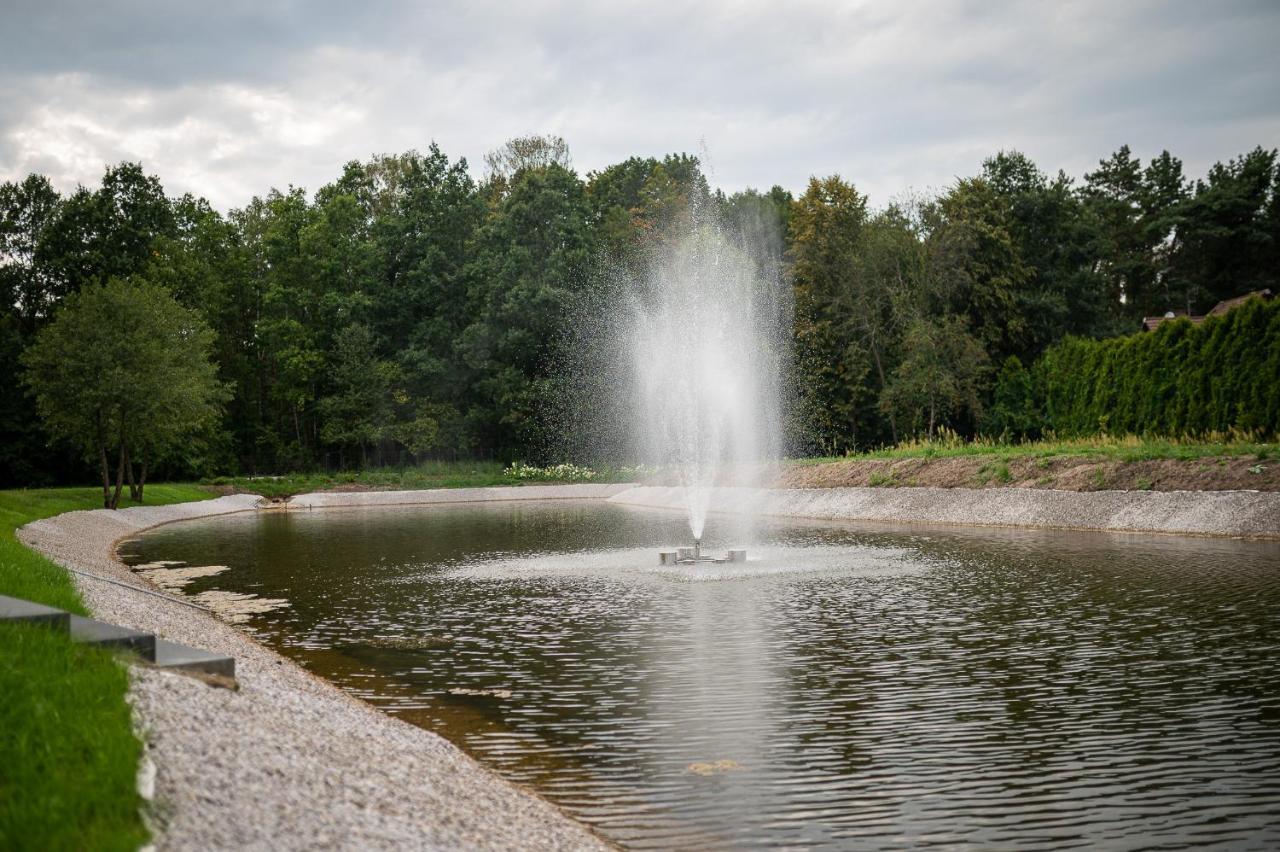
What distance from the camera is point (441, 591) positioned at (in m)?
18.0

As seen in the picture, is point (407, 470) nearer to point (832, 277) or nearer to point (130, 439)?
point (130, 439)

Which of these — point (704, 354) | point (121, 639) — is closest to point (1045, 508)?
point (704, 354)

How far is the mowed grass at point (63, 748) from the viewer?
14.6ft

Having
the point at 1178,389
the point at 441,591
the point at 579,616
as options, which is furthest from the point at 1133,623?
the point at 1178,389

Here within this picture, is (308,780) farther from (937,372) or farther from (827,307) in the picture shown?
(827,307)

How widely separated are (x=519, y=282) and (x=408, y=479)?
1408 centimetres

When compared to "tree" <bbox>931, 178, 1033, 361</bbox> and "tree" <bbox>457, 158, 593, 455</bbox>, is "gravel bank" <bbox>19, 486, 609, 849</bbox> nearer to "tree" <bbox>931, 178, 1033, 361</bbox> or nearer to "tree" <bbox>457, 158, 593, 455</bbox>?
"tree" <bbox>931, 178, 1033, 361</bbox>

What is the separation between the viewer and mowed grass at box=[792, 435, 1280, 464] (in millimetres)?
24016

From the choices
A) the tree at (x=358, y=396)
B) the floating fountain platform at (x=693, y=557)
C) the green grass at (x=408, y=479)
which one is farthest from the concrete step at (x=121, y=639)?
the tree at (x=358, y=396)

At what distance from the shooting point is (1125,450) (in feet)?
87.1

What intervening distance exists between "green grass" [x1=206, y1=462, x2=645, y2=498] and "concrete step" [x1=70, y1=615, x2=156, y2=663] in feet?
149

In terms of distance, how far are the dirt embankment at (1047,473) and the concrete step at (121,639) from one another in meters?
22.4

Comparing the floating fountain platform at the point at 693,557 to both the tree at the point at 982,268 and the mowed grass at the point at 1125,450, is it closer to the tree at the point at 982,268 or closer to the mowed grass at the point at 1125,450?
the mowed grass at the point at 1125,450

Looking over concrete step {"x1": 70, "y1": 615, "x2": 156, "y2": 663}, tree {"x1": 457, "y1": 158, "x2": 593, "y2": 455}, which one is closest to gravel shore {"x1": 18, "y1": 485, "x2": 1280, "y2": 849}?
concrete step {"x1": 70, "y1": 615, "x2": 156, "y2": 663}
